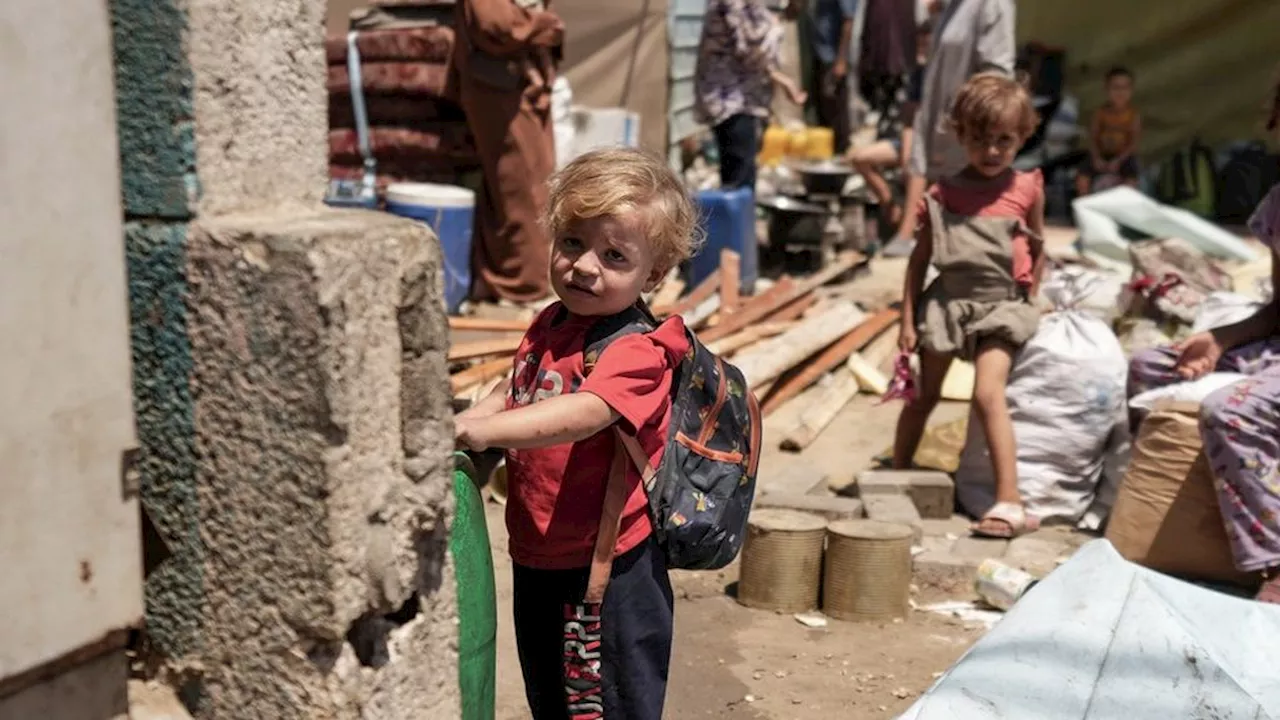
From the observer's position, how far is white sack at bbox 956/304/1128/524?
18.8 ft

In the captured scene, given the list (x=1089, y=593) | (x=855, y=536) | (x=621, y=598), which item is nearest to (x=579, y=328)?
(x=621, y=598)

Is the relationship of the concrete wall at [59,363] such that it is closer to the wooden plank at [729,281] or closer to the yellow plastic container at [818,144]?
the wooden plank at [729,281]

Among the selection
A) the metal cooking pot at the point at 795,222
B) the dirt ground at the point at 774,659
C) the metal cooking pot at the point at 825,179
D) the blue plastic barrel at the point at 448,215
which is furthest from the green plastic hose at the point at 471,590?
the metal cooking pot at the point at 825,179

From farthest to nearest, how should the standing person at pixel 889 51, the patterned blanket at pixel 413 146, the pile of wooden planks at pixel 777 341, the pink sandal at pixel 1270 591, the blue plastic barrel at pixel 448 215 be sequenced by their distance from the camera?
the standing person at pixel 889 51 < the patterned blanket at pixel 413 146 < the blue plastic barrel at pixel 448 215 < the pile of wooden planks at pixel 777 341 < the pink sandal at pixel 1270 591

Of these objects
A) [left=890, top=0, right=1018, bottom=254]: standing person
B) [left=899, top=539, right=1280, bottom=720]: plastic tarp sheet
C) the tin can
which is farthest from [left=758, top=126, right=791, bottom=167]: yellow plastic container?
[left=899, top=539, right=1280, bottom=720]: plastic tarp sheet

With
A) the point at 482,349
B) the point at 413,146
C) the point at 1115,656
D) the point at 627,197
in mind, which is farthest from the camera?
the point at 413,146

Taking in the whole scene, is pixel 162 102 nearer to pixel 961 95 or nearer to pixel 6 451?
pixel 6 451

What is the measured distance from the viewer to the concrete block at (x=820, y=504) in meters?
5.42

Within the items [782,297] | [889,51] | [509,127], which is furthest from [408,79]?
[889,51]

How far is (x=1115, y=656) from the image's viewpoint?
3.46 m

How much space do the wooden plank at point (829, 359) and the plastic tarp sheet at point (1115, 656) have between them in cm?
350

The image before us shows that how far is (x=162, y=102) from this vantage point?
2.23 metres

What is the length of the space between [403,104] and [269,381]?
22.1 feet

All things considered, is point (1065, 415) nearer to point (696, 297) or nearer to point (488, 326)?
point (488, 326)
